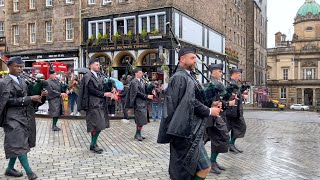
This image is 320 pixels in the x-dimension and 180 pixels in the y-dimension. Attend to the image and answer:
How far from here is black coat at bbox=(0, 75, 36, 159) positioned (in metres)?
5.98

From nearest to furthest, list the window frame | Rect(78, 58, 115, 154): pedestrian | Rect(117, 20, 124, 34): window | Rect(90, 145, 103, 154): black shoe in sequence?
Rect(78, 58, 115, 154): pedestrian, Rect(90, 145, 103, 154): black shoe, Rect(117, 20, 124, 34): window, the window frame

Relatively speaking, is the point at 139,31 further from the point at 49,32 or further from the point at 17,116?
the point at 17,116

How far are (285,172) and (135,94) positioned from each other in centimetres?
494

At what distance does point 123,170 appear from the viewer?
268 inches

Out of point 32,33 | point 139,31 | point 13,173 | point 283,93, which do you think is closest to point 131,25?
point 139,31

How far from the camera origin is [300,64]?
255 feet

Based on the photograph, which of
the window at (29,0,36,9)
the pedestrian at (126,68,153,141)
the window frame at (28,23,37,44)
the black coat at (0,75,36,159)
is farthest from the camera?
the window at (29,0,36,9)

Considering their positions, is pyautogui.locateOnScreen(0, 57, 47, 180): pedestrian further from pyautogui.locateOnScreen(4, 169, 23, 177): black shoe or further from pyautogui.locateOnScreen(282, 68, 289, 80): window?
pyautogui.locateOnScreen(282, 68, 289, 80): window

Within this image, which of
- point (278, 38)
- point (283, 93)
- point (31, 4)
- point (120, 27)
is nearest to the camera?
point (120, 27)

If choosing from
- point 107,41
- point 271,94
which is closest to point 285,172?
point 107,41

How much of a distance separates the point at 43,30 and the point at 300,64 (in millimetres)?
61195

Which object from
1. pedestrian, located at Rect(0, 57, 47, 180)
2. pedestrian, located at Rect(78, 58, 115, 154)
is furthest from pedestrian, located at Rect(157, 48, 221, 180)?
pedestrian, located at Rect(78, 58, 115, 154)

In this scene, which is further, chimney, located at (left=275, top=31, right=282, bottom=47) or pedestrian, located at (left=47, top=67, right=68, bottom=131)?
chimney, located at (left=275, top=31, right=282, bottom=47)

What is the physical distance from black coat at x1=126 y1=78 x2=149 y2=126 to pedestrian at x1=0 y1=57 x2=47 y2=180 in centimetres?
432
